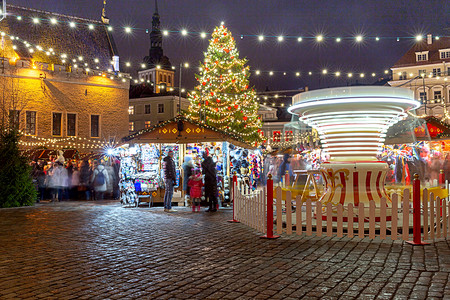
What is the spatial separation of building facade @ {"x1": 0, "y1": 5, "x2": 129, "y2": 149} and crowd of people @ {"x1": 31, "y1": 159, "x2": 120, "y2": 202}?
13030 mm

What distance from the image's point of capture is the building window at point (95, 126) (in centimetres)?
3706

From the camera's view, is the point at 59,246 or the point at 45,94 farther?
the point at 45,94

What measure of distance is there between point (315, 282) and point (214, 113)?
27.8 m

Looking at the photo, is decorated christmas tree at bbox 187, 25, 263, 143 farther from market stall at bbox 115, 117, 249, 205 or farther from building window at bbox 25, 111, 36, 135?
market stall at bbox 115, 117, 249, 205

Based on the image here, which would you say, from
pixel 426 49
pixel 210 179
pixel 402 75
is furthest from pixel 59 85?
pixel 426 49

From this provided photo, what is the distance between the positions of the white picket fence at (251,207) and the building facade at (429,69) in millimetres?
53837

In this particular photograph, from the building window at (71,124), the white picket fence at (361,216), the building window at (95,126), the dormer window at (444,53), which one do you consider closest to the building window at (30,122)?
the building window at (71,124)

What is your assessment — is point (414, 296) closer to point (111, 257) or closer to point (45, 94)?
point (111, 257)

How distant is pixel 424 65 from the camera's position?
198 ft

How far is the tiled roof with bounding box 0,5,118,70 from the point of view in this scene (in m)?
36.0

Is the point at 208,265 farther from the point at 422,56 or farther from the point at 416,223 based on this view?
the point at 422,56

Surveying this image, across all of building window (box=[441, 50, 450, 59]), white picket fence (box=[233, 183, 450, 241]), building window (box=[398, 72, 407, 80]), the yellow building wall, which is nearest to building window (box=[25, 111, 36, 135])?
the yellow building wall

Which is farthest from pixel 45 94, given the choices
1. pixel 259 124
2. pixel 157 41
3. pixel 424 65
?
pixel 157 41

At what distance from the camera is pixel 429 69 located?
198 ft
